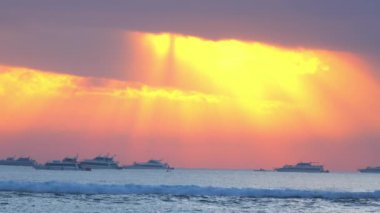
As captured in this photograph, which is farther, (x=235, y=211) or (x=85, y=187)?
(x=85, y=187)

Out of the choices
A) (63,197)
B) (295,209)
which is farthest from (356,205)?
(63,197)

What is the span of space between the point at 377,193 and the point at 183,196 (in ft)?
68.0

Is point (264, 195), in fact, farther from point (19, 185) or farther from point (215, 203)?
point (19, 185)

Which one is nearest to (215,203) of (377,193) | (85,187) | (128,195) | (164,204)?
(164,204)

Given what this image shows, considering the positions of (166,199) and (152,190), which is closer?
(166,199)

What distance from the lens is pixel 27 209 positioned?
47.6m

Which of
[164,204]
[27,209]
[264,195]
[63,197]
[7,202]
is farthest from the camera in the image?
[264,195]

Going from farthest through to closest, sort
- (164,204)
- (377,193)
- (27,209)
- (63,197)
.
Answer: (377,193), (63,197), (164,204), (27,209)

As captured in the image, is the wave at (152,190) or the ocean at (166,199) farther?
the wave at (152,190)

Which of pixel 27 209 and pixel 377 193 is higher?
pixel 377 193

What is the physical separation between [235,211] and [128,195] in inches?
654

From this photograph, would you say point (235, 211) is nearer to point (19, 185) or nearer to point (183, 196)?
point (183, 196)

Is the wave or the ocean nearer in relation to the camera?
the ocean

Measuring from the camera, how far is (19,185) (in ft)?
220
